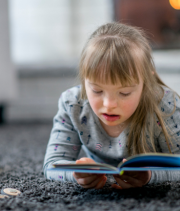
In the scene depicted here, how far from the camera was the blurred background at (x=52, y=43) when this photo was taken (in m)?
2.18

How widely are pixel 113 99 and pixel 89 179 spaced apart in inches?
8.0

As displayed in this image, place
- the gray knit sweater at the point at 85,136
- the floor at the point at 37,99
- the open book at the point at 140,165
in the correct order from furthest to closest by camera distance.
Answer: the floor at the point at 37,99 < the gray knit sweater at the point at 85,136 < the open book at the point at 140,165

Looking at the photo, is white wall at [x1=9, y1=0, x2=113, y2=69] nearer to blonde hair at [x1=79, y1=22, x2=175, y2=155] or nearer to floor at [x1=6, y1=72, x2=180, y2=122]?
floor at [x1=6, y1=72, x2=180, y2=122]

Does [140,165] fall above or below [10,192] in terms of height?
above

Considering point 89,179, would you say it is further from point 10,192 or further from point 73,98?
point 73,98

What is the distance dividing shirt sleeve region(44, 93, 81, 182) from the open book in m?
0.26

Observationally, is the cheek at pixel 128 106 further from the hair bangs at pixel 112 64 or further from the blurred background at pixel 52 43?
the blurred background at pixel 52 43

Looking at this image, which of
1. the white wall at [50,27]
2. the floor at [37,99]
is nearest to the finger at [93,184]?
the floor at [37,99]

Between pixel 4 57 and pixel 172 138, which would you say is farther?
pixel 4 57

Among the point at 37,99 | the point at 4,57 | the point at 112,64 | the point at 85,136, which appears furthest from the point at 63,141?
the point at 37,99

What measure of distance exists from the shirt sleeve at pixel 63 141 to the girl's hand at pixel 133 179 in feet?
0.69

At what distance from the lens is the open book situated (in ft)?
1.74

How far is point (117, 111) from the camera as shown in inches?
28.0

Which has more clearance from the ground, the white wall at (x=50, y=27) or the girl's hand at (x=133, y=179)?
the white wall at (x=50, y=27)
